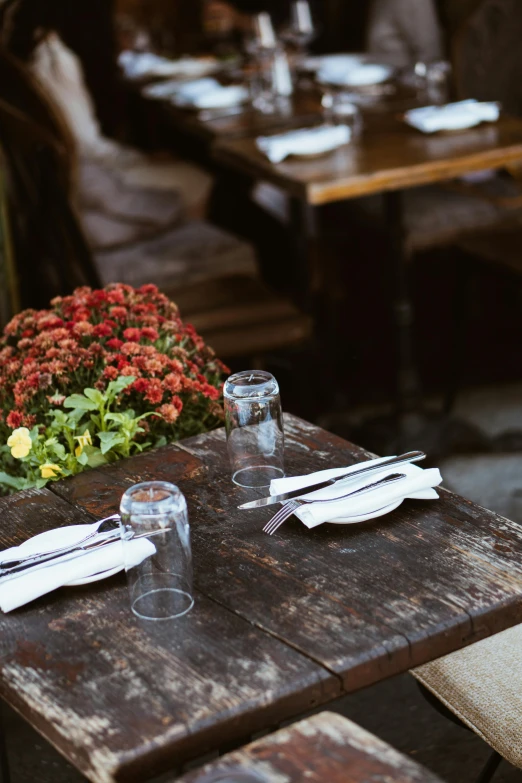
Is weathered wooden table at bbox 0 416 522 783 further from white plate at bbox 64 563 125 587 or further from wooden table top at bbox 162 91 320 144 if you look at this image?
wooden table top at bbox 162 91 320 144

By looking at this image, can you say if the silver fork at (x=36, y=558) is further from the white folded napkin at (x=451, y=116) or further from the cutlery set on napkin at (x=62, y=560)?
the white folded napkin at (x=451, y=116)

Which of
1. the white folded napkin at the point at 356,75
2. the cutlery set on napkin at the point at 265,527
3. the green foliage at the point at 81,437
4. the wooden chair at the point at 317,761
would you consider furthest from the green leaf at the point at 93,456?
the white folded napkin at the point at 356,75

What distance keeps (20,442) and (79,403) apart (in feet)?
0.35

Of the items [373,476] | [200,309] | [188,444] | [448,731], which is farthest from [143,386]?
[200,309]

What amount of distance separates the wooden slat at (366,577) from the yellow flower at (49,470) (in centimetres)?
16

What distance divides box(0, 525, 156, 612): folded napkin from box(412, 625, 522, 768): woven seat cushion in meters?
0.55

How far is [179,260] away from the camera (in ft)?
12.3

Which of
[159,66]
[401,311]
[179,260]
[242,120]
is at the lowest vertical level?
[401,311]

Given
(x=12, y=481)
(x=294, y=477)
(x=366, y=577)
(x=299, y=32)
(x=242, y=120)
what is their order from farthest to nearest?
(x=299, y=32) → (x=242, y=120) → (x=12, y=481) → (x=294, y=477) → (x=366, y=577)

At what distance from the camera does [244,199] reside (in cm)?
458

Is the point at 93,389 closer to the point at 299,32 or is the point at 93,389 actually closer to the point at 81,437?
the point at 81,437

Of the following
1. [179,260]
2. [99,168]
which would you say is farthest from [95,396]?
[99,168]

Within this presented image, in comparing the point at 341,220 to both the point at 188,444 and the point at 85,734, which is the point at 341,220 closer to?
the point at 188,444

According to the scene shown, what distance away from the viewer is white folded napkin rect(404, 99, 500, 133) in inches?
128
